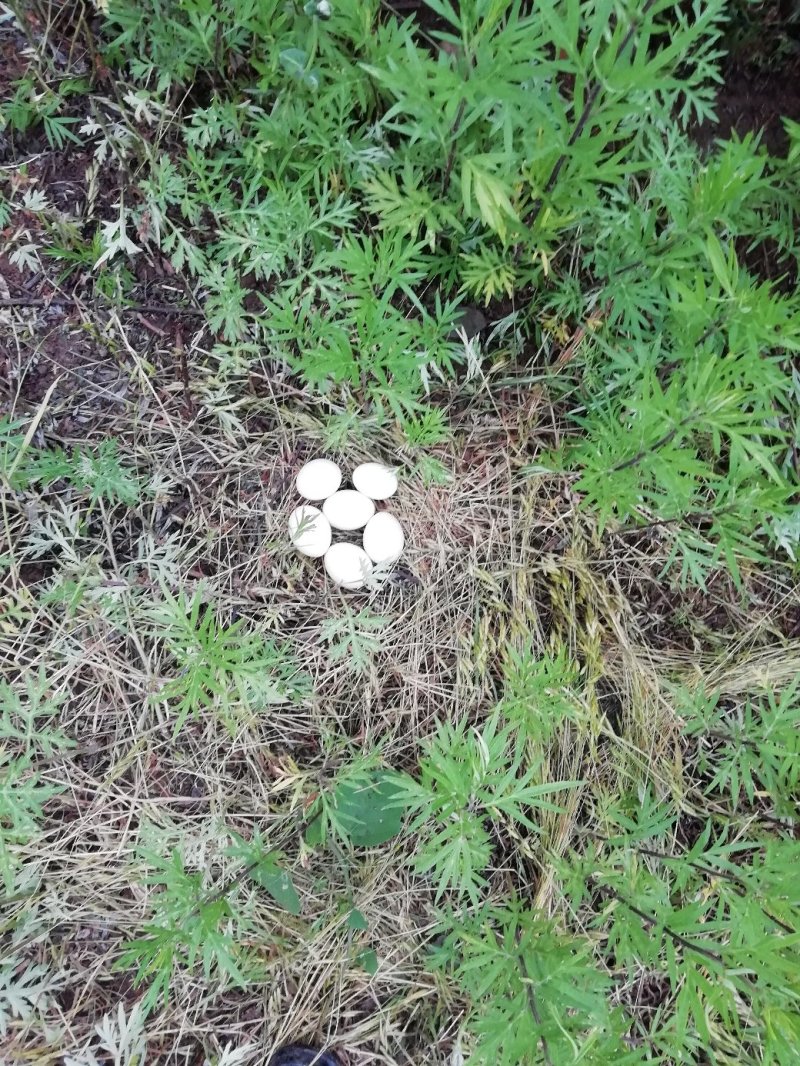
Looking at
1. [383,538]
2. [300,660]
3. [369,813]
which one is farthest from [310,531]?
[369,813]

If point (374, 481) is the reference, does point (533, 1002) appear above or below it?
below

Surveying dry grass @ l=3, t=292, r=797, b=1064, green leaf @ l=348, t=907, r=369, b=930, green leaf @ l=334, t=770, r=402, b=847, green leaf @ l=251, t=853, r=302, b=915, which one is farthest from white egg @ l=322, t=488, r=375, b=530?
green leaf @ l=348, t=907, r=369, b=930

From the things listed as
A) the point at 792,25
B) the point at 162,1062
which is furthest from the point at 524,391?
the point at 162,1062

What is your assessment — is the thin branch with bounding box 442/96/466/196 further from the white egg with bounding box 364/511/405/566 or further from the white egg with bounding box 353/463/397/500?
the white egg with bounding box 364/511/405/566

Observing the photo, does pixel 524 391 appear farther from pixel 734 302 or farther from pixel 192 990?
pixel 192 990

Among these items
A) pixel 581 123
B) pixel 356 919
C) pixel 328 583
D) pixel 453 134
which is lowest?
pixel 356 919

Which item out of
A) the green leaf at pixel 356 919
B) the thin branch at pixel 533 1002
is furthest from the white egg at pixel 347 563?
the thin branch at pixel 533 1002

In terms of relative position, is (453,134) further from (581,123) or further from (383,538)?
(383,538)
